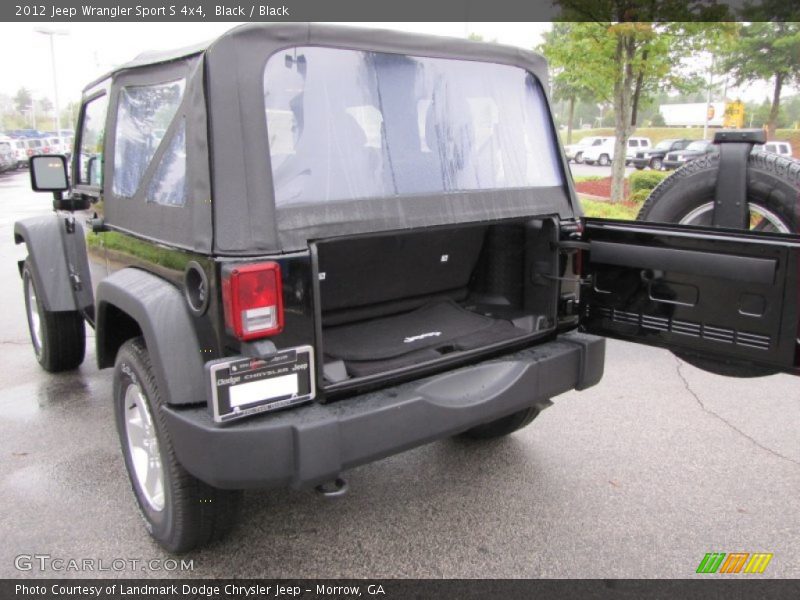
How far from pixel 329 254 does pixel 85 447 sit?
6.63 ft

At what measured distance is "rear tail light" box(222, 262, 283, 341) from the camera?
2.12 m

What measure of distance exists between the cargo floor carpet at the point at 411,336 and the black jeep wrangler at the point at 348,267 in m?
0.02

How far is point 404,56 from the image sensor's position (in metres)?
2.66

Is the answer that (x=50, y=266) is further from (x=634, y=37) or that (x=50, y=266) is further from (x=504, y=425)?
(x=634, y=37)

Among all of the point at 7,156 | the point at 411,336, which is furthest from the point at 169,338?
the point at 7,156

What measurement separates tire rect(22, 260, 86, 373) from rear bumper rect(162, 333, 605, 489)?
278 centimetres

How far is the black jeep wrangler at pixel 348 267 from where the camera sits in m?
2.19

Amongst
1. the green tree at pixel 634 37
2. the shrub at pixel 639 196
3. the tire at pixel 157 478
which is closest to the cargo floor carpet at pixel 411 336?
the tire at pixel 157 478

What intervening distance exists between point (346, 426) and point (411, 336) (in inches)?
36.8

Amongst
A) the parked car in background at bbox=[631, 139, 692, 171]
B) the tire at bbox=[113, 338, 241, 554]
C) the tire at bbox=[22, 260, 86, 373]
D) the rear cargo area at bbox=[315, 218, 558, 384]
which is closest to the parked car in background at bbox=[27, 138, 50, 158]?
the parked car in background at bbox=[631, 139, 692, 171]

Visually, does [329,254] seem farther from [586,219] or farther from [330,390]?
[586,219]

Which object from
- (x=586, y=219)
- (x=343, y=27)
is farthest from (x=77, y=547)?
(x=586, y=219)

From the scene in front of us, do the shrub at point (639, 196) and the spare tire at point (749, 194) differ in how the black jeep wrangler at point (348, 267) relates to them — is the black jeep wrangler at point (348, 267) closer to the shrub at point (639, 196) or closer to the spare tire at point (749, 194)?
the spare tire at point (749, 194)

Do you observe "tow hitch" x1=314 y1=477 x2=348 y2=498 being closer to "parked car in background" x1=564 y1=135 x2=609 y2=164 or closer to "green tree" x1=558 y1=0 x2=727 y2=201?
"green tree" x1=558 y1=0 x2=727 y2=201
